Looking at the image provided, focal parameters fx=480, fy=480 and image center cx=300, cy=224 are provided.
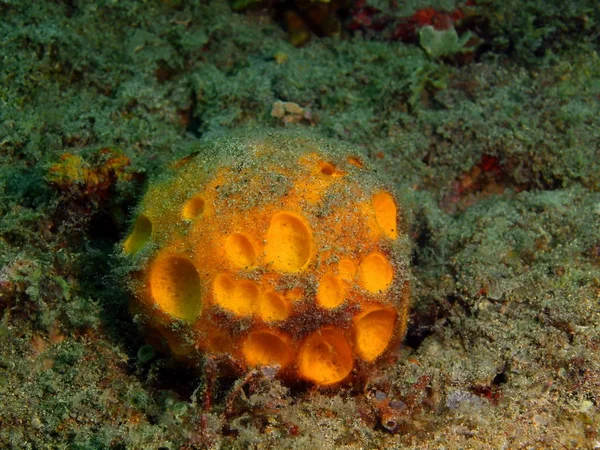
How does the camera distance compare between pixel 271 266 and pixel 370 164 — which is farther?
pixel 370 164

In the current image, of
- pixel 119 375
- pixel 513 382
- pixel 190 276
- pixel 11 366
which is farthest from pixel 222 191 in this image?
pixel 513 382

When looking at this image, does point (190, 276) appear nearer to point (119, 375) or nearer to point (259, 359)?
point (259, 359)

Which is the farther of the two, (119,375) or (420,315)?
(420,315)

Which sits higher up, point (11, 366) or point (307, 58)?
point (307, 58)
